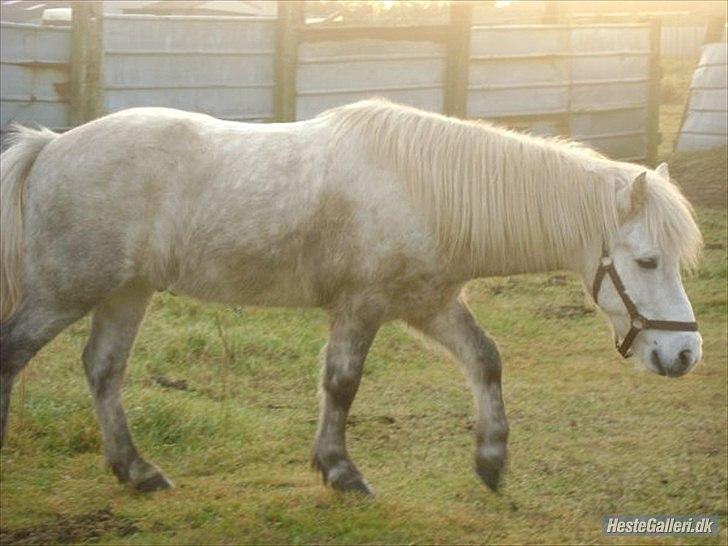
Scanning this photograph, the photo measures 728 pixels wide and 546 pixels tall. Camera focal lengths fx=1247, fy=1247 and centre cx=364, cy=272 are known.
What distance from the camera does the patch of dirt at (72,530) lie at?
15.7 ft

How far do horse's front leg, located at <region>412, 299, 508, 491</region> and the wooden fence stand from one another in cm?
541

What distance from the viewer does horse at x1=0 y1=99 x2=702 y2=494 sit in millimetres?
5090

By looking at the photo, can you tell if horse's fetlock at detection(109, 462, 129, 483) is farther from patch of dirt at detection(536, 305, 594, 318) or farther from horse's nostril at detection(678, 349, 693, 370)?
patch of dirt at detection(536, 305, 594, 318)

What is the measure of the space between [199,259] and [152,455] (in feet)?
3.90

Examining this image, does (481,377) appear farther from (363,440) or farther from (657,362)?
(363,440)

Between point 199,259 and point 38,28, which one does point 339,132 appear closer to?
point 199,259

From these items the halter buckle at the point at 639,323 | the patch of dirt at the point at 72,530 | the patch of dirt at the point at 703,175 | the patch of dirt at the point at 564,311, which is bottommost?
the patch of dirt at the point at 564,311

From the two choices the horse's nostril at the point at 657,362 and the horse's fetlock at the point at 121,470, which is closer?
the horse's nostril at the point at 657,362

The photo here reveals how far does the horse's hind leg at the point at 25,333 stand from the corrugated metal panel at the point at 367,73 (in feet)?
21.8

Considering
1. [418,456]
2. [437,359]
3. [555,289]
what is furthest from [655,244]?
[555,289]

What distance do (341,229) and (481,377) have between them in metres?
0.91

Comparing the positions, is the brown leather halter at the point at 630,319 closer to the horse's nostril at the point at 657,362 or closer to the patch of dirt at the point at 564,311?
the horse's nostril at the point at 657,362

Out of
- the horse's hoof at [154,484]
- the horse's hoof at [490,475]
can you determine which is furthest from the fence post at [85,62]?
the horse's hoof at [490,475]

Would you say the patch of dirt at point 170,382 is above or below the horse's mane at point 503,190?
below
